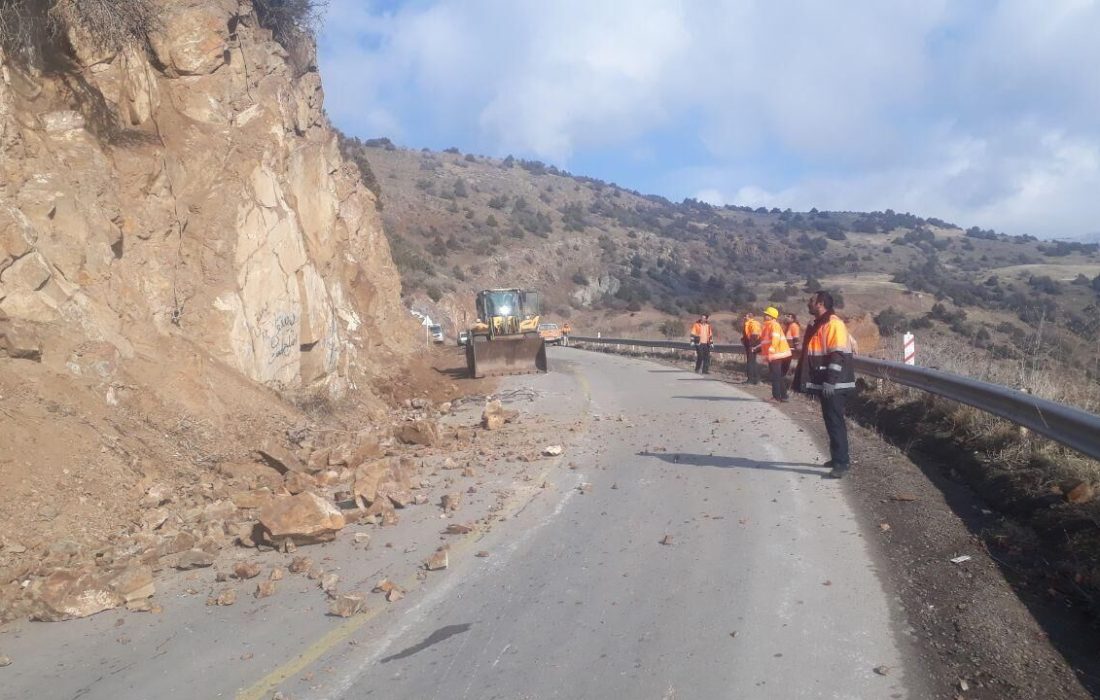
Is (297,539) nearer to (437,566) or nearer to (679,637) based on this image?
Result: (437,566)

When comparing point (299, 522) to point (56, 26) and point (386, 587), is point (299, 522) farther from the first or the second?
point (56, 26)

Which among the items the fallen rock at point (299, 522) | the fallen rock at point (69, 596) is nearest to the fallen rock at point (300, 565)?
the fallen rock at point (299, 522)

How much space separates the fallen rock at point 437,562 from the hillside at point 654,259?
1646 cm

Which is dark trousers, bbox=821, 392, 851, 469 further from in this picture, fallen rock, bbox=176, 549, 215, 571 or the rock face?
the rock face

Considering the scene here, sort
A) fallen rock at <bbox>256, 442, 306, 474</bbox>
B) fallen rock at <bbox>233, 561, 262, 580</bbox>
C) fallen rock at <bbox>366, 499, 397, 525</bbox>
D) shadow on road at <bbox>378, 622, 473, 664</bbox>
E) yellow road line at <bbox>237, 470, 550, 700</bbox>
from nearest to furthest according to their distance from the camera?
yellow road line at <bbox>237, 470, 550, 700</bbox>
shadow on road at <bbox>378, 622, 473, 664</bbox>
fallen rock at <bbox>233, 561, 262, 580</bbox>
fallen rock at <bbox>366, 499, 397, 525</bbox>
fallen rock at <bbox>256, 442, 306, 474</bbox>

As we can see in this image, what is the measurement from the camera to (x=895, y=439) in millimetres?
11789

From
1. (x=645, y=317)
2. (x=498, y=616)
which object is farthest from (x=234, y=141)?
(x=645, y=317)

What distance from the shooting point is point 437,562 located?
640cm

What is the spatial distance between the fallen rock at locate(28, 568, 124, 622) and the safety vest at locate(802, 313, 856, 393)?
6.95m

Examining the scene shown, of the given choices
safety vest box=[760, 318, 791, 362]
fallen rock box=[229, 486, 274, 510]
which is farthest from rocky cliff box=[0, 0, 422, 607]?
safety vest box=[760, 318, 791, 362]

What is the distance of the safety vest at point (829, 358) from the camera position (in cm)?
905

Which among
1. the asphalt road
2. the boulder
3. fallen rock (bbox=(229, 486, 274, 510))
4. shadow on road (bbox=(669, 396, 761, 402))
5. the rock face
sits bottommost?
shadow on road (bbox=(669, 396, 761, 402))

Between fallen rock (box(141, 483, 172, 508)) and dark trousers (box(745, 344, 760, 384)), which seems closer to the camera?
fallen rock (box(141, 483, 172, 508))

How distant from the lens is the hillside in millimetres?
49438
